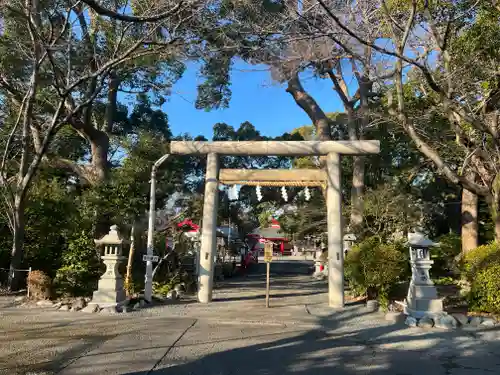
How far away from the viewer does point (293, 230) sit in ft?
81.9

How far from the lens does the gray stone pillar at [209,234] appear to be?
463 inches

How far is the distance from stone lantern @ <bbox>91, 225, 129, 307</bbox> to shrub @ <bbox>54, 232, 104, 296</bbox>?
239 cm

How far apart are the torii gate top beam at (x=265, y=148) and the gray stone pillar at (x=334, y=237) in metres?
0.28

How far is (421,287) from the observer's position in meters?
8.88

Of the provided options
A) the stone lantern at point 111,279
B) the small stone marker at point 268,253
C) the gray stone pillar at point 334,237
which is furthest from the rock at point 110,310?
the gray stone pillar at point 334,237

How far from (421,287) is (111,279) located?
686 centimetres

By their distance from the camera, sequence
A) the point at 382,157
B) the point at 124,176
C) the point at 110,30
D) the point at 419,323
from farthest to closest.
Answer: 1. the point at 382,157
2. the point at 124,176
3. the point at 110,30
4. the point at 419,323

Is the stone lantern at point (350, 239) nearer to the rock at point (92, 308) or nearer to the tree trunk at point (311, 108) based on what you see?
the tree trunk at point (311, 108)

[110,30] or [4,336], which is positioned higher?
[110,30]

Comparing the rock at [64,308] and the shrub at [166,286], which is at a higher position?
the shrub at [166,286]

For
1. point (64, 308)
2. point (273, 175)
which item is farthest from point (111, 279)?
point (273, 175)

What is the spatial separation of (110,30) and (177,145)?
4714 millimetres

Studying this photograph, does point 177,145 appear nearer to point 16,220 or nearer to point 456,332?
point 16,220

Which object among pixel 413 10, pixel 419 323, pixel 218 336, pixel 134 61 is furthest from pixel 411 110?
pixel 218 336
